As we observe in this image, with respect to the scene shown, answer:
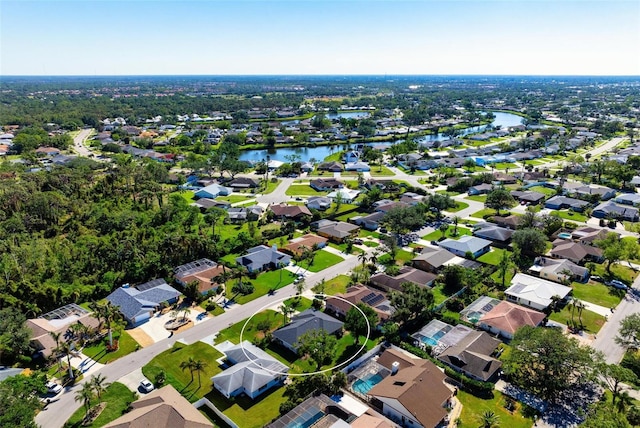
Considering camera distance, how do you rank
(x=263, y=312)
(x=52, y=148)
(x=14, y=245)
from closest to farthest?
(x=263, y=312), (x=14, y=245), (x=52, y=148)

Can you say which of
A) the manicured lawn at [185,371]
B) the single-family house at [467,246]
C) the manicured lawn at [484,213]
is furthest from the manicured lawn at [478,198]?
the manicured lawn at [185,371]

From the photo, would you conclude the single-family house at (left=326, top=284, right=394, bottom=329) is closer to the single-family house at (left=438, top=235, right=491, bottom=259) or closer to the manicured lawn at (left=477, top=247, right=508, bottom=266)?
the single-family house at (left=438, top=235, right=491, bottom=259)

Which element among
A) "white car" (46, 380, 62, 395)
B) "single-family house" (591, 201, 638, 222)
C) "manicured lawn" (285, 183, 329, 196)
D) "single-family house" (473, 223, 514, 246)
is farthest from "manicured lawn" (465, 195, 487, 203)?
"white car" (46, 380, 62, 395)

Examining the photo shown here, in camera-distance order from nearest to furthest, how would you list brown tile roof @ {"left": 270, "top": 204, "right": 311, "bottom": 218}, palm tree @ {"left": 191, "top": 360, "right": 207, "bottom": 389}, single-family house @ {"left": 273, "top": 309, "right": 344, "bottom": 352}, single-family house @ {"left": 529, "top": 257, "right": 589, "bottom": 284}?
palm tree @ {"left": 191, "top": 360, "right": 207, "bottom": 389}, single-family house @ {"left": 273, "top": 309, "right": 344, "bottom": 352}, single-family house @ {"left": 529, "top": 257, "right": 589, "bottom": 284}, brown tile roof @ {"left": 270, "top": 204, "right": 311, "bottom": 218}

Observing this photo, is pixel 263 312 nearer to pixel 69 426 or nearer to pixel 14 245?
pixel 69 426

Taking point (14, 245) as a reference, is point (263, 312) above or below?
below

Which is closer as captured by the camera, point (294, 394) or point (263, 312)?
point (294, 394)

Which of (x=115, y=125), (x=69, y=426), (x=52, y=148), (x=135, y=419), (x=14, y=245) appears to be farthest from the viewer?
(x=115, y=125)

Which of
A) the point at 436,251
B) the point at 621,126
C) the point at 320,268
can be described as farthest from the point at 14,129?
the point at 621,126
